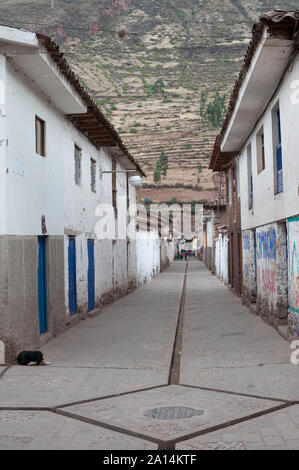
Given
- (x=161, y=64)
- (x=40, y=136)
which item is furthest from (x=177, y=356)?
(x=161, y=64)

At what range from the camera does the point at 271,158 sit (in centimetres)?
1127

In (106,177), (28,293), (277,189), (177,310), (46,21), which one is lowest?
(177,310)

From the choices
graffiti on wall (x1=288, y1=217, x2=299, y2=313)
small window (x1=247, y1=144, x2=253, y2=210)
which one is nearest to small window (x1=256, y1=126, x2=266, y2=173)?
small window (x1=247, y1=144, x2=253, y2=210)

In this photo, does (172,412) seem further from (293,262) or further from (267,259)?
(267,259)

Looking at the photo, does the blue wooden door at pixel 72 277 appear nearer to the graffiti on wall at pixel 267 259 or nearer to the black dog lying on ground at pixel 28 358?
the black dog lying on ground at pixel 28 358

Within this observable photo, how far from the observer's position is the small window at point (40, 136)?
9.98 metres

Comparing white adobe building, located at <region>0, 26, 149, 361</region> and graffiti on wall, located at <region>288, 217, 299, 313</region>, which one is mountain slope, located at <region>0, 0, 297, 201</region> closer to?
white adobe building, located at <region>0, 26, 149, 361</region>

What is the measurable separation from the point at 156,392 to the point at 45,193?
16.1 ft

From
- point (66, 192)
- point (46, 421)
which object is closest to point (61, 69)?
point (66, 192)

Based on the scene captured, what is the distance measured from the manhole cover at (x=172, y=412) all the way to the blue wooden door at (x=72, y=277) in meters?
6.67

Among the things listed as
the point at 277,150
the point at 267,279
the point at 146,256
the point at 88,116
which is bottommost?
the point at 267,279

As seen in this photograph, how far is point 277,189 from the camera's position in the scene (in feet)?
35.7

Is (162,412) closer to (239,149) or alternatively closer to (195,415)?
(195,415)
